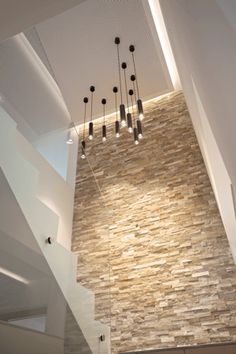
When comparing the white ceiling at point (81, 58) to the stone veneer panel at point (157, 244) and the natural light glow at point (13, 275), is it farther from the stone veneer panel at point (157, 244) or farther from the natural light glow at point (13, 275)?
the natural light glow at point (13, 275)

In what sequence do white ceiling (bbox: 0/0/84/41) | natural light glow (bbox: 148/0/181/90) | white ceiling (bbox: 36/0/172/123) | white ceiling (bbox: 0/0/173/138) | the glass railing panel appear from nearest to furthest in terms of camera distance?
the glass railing panel → white ceiling (bbox: 0/0/84/41) → white ceiling (bbox: 0/0/173/138) → natural light glow (bbox: 148/0/181/90) → white ceiling (bbox: 36/0/172/123)

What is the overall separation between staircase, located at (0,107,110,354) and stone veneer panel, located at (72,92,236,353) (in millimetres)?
224

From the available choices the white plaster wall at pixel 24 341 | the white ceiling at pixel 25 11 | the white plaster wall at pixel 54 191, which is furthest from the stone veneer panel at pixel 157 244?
the white ceiling at pixel 25 11

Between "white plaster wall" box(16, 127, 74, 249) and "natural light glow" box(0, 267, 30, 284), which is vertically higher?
"white plaster wall" box(16, 127, 74, 249)

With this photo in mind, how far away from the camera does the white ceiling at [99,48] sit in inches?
191

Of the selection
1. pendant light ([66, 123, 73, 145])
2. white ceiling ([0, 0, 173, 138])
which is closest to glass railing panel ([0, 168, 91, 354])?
white ceiling ([0, 0, 173, 138])

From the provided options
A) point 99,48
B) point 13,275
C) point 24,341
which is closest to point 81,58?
point 99,48

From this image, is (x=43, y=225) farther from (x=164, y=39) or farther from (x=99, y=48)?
(x=164, y=39)

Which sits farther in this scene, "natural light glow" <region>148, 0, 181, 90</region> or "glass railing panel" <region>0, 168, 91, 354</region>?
"natural light glow" <region>148, 0, 181, 90</region>

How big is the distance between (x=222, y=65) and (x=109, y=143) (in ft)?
15.6

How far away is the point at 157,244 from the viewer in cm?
445

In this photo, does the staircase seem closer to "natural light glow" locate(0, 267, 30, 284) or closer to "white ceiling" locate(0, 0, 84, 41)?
"natural light glow" locate(0, 267, 30, 284)

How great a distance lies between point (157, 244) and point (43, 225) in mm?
2416

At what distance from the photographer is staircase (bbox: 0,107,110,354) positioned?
2.29 m
